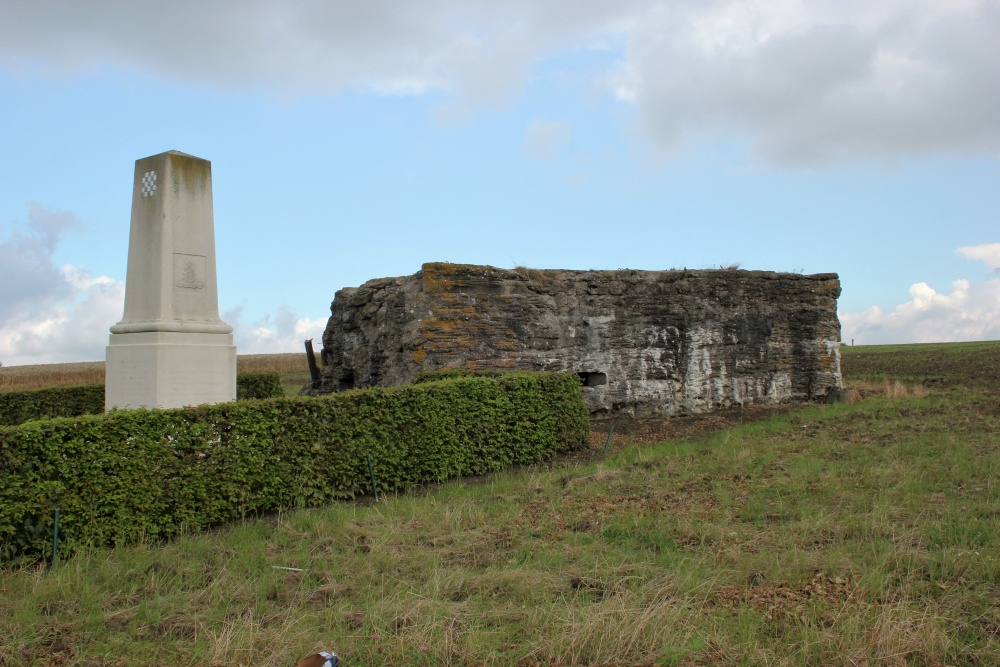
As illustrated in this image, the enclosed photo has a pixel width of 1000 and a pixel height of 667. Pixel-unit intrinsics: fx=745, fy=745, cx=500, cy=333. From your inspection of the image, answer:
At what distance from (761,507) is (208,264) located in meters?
7.36

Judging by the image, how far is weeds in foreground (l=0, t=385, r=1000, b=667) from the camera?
14.2ft

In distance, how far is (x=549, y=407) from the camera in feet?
37.7

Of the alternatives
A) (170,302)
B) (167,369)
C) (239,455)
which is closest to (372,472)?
(239,455)

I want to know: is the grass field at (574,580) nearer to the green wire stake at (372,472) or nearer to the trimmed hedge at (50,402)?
the green wire stake at (372,472)

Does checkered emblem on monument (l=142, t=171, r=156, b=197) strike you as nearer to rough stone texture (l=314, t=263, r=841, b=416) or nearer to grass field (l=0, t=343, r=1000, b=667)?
grass field (l=0, t=343, r=1000, b=667)

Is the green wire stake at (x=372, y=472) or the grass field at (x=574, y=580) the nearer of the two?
the grass field at (x=574, y=580)

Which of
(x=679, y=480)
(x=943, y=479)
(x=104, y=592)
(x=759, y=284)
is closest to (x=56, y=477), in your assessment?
(x=104, y=592)

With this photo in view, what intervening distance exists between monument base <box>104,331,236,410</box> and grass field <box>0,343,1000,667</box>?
2610mm

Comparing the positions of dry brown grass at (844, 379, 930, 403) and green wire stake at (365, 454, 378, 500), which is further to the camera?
dry brown grass at (844, 379, 930, 403)

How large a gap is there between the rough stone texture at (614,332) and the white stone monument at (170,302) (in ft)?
15.3

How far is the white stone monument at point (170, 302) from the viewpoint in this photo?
30.5 ft

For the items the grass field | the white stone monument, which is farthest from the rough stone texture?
the grass field

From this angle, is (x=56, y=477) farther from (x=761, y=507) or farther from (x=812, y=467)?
(x=812, y=467)

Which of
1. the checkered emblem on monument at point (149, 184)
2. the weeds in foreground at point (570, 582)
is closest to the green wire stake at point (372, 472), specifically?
the weeds in foreground at point (570, 582)
